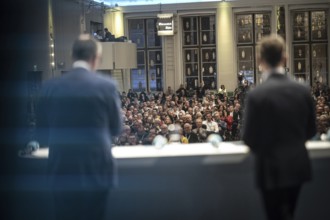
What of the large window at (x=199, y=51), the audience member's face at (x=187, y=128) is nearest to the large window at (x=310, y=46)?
the large window at (x=199, y=51)

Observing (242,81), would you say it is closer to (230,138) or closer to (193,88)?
(193,88)

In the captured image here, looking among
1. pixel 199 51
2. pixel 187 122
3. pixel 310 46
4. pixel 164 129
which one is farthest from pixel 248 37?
pixel 164 129

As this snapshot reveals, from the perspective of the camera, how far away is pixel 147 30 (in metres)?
25.6

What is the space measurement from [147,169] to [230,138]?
10396 millimetres

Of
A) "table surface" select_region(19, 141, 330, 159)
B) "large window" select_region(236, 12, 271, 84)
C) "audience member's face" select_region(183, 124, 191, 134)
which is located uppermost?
"large window" select_region(236, 12, 271, 84)

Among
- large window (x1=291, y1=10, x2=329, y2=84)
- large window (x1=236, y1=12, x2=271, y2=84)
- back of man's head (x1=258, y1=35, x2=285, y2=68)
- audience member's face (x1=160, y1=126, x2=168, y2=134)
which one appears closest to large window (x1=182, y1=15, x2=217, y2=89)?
large window (x1=236, y1=12, x2=271, y2=84)

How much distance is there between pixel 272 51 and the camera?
8.21 feet

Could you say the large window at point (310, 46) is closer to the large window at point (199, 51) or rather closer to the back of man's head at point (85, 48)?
the large window at point (199, 51)

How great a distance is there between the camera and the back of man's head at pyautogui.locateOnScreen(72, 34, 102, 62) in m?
2.62

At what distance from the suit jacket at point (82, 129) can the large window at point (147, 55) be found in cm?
2279

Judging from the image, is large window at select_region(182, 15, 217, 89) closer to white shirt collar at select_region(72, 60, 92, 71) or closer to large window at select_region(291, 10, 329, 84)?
large window at select_region(291, 10, 329, 84)

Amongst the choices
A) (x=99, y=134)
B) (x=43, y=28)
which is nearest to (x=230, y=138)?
(x=43, y=28)

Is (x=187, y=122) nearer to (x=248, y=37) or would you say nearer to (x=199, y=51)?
(x=199, y=51)

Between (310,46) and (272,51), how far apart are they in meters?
23.4
